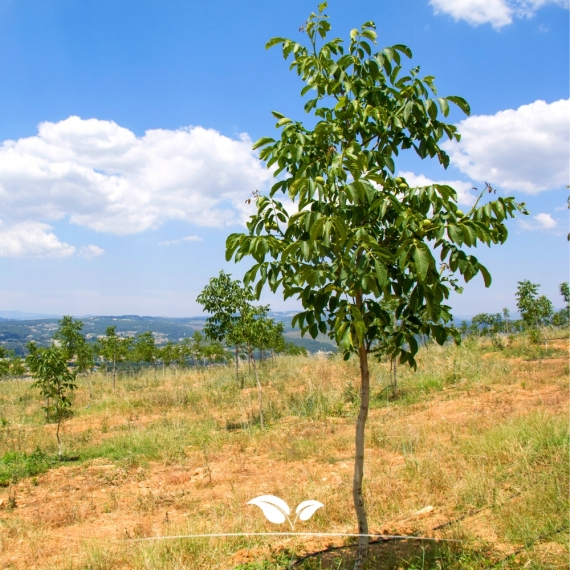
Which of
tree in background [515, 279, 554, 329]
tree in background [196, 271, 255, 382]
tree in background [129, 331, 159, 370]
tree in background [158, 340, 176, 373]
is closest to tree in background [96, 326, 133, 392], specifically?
tree in background [129, 331, 159, 370]

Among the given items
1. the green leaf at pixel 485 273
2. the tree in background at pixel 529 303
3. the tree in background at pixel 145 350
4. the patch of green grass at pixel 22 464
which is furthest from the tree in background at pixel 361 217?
the tree in background at pixel 145 350

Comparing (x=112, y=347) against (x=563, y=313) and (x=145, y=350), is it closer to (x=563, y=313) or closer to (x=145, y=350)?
(x=145, y=350)

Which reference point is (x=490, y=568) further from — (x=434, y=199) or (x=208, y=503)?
(x=208, y=503)

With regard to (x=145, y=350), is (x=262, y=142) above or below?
above

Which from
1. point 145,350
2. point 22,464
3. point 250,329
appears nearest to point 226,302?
point 250,329

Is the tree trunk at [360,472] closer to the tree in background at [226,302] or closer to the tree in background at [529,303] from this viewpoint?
the tree in background at [226,302]

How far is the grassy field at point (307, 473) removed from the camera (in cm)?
403

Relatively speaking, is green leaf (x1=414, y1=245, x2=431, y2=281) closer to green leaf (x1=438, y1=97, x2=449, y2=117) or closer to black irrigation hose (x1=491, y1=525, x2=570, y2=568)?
green leaf (x1=438, y1=97, x2=449, y2=117)

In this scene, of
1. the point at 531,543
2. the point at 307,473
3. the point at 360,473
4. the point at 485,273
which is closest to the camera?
the point at 485,273

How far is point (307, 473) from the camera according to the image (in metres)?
6.98

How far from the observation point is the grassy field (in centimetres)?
403

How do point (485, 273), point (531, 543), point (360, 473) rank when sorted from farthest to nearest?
1. point (531, 543)
2. point (360, 473)
3. point (485, 273)

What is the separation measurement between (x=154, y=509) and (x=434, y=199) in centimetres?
579

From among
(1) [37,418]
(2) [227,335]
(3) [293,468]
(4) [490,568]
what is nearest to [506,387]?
(3) [293,468]
